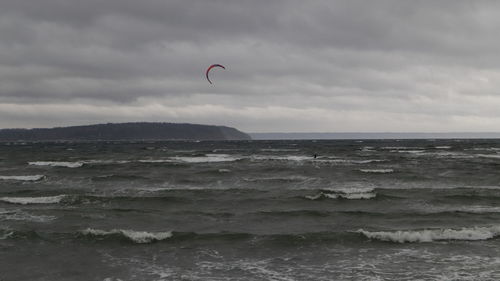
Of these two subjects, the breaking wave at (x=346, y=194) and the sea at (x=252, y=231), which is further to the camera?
the breaking wave at (x=346, y=194)

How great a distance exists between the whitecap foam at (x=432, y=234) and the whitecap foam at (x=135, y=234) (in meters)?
7.29

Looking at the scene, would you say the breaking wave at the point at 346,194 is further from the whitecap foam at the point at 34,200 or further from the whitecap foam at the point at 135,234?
the whitecap foam at the point at 34,200

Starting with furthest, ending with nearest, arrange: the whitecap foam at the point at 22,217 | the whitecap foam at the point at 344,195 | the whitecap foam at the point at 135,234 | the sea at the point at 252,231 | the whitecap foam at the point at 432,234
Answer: the whitecap foam at the point at 344,195, the whitecap foam at the point at 22,217, the whitecap foam at the point at 135,234, the whitecap foam at the point at 432,234, the sea at the point at 252,231

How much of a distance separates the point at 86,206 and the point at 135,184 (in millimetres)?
10220

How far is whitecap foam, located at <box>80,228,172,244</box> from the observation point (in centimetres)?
1683

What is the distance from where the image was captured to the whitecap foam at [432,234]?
16.5 meters

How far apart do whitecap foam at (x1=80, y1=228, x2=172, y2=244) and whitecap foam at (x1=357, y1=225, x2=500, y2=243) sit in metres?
7.29

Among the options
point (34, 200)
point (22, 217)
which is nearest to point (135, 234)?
point (22, 217)

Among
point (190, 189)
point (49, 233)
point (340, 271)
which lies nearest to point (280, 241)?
point (340, 271)

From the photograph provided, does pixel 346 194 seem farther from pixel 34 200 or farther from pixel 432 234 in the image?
pixel 34 200

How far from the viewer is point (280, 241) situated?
16375 millimetres

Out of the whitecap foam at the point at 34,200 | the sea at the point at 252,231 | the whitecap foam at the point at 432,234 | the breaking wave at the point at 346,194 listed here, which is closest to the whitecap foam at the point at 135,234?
the sea at the point at 252,231

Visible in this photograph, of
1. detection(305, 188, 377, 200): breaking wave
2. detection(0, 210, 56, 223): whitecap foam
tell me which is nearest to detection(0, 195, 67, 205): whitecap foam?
detection(0, 210, 56, 223): whitecap foam

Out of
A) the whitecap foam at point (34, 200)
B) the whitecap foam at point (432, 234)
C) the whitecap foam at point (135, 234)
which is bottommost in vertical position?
the whitecap foam at point (135, 234)
